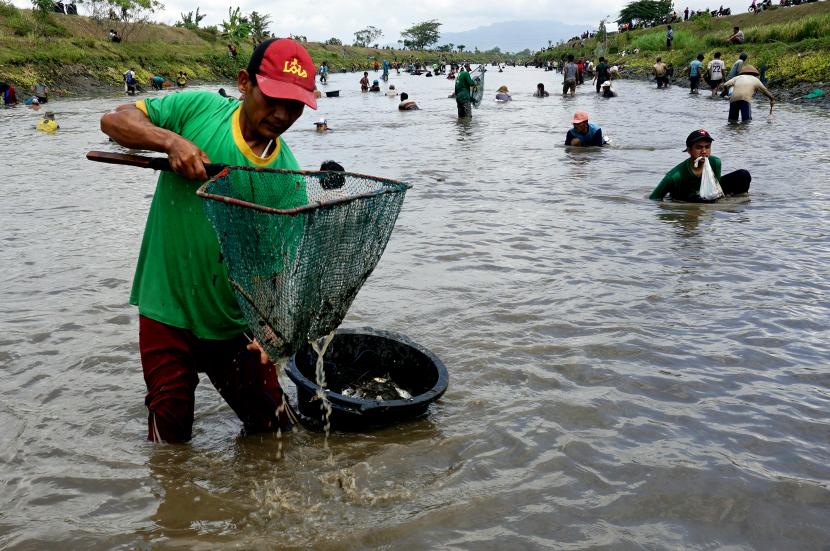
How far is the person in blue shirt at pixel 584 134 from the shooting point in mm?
12794

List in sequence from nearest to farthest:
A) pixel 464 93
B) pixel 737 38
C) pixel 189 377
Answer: pixel 189 377 < pixel 464 93 < pixel 737 38

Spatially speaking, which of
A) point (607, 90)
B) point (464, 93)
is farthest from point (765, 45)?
point (464, 93)

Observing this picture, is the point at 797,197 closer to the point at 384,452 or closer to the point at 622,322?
the point at 622,322

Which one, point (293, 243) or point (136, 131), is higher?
point (136, 131)


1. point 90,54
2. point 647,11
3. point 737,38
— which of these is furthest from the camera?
point 647,11

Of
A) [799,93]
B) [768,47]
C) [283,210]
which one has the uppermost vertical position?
[768,47]

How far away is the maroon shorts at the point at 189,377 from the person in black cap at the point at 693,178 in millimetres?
6708

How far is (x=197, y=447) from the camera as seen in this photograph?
3.37 metres

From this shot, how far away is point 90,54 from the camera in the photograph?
40812 millimetres

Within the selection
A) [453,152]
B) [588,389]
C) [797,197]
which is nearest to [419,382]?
[588,389]

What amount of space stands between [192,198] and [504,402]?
7.05ft

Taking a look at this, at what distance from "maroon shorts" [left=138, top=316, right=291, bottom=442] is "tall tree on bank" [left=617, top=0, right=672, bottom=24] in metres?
84.4

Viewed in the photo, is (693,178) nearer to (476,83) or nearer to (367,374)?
(367,374)

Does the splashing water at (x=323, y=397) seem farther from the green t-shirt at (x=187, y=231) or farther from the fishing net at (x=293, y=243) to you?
the green t-shirt at (x=187, y=231)
